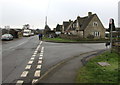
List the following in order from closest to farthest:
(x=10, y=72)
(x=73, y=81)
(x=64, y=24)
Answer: (x=73, y=81)
(x=10, y=72)
(x=64, y=24)

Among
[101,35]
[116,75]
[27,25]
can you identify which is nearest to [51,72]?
[116,75]

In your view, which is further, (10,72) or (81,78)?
(10,72)

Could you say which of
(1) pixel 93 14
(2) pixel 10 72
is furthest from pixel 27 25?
(2) pixel 10 72

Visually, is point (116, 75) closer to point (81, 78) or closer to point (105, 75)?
point (105, 75)

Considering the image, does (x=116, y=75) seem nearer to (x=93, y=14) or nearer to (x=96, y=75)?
(x=96, y=75)

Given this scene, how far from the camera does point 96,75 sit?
6387mm

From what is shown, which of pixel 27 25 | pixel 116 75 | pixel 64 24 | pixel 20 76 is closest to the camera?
pixel 116 75

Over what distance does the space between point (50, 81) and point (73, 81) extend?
832 mm

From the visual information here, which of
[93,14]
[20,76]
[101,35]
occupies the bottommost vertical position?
[20,76]

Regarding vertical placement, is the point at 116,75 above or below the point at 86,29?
below

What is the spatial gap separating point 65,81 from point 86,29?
126 ft

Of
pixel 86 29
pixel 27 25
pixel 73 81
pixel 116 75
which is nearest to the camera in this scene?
pixel 73 81

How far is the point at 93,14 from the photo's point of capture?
44406 millimetres

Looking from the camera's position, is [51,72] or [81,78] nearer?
[81,78]
